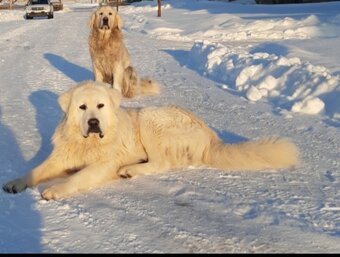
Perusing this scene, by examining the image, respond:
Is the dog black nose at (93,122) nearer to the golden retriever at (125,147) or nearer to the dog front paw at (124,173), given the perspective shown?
the golden retriever at (125,147)

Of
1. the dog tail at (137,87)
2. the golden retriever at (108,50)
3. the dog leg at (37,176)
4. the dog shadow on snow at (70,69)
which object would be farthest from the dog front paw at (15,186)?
the dog shadow on snow at (70,69)

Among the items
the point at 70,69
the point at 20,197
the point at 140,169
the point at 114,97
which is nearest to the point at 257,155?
the point at 140,169

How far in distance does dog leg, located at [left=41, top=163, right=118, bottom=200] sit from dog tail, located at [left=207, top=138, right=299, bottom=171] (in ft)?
3.32

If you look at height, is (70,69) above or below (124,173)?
below

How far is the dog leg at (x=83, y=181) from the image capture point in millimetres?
3670

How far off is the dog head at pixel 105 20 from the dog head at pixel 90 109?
14.2ft

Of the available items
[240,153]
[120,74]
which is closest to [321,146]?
[240,153]

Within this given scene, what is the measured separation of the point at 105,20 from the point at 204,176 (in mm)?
4811

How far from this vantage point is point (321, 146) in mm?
5086

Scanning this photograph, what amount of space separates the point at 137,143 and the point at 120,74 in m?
3.83

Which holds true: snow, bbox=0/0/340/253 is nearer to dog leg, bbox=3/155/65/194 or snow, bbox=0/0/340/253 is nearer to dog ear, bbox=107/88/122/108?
dog leg, bbox=3/155/65/194

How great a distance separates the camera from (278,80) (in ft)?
25.2

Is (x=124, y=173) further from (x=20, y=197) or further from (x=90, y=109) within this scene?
(x=20, y=197)

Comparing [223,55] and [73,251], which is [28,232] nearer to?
[73,251]
